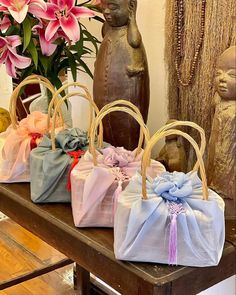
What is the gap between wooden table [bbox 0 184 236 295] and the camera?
2.73ft

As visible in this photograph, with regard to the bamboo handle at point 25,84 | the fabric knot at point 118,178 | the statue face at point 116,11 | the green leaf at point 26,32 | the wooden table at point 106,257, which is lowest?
the wooden table at point 106,257

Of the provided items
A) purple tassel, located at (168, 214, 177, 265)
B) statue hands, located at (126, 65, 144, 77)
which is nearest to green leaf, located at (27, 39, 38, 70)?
statue hands, located at (126, 65, 144, 77)

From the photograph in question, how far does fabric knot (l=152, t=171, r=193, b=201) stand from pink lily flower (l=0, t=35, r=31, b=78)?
1.99ft

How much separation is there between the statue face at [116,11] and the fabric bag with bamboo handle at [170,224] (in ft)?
1.31

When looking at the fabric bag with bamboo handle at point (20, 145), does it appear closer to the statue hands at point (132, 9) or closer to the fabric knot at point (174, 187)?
the statue hands at point (132, 9)

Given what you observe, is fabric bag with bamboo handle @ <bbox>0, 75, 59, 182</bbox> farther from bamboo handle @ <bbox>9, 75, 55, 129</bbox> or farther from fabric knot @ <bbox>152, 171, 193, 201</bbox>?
fabric knot @ <bbox>152, 171, 193, 201</bbox>

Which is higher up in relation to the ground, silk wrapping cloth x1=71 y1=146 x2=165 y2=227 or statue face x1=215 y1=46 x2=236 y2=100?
statue face x1=215 y1=46 x2=236 y2=100

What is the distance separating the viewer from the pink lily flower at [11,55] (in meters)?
1.26

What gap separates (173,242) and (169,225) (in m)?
0.03

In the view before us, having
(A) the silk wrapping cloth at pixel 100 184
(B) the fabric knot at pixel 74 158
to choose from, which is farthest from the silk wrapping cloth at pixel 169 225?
(B) the fabric knot at pixel 74 158

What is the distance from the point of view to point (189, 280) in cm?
85

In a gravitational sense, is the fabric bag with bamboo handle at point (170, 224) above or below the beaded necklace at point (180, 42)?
below

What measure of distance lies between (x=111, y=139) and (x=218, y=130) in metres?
0.33

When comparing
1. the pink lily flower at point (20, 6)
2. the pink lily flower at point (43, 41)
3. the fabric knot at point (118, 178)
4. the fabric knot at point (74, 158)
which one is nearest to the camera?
the fabric knot at point (118, 178)
